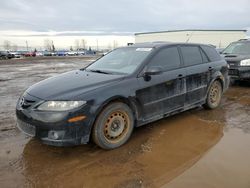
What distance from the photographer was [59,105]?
356 centimetres

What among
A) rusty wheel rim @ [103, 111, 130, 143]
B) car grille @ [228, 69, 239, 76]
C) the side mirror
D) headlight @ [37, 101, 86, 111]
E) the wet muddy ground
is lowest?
the wet muddy ground

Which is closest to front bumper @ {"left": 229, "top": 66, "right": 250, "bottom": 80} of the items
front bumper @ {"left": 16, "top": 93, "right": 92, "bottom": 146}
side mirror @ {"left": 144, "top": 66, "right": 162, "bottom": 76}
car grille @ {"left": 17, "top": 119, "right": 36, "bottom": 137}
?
side mirror @ {"left": 144, "top": 66, "right": 162, "bottom": 76}

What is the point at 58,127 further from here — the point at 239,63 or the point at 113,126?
the point at 239,63

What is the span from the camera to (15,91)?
8891mm

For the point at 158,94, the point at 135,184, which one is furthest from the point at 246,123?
the point at 135,184

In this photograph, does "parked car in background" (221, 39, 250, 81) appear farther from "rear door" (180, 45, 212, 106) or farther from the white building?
the white building

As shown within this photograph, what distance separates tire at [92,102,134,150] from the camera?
3809 mm

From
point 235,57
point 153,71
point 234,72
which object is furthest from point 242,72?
point 153,71

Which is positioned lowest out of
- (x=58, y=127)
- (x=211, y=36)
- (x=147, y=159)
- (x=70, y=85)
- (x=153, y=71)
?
(x=147, y=159)

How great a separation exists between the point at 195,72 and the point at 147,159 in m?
2.48

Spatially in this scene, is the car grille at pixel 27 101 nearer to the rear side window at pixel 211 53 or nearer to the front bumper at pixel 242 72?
the rear side window at pixel 211 53

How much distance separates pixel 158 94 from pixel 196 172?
166cm

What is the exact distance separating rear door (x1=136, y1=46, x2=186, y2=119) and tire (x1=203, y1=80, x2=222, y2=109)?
1150 millimetres

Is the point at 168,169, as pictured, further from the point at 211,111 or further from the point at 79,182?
the point at 211,111
